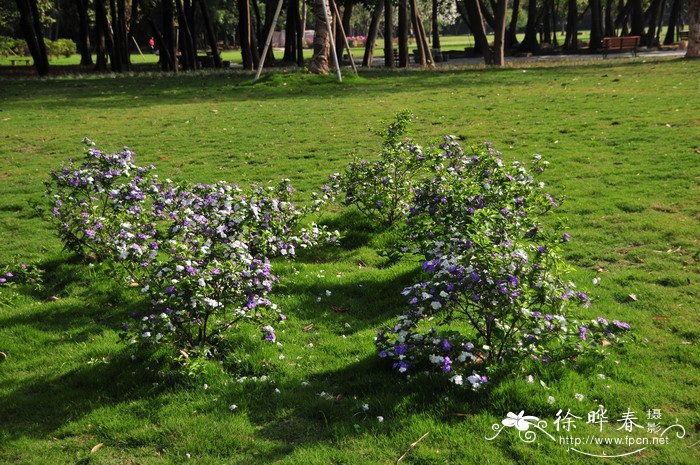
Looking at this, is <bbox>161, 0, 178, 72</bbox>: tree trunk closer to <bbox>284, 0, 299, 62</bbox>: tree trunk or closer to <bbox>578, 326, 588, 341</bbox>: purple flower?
<bbox>284, 0, 299, 62</bbox>: tree trunk

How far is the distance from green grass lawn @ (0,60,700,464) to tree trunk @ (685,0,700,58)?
15.5 metres

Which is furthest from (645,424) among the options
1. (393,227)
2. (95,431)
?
(393,227)

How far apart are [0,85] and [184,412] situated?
25.8 metres

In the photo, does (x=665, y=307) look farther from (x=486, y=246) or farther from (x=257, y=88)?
(x=257, y=88)

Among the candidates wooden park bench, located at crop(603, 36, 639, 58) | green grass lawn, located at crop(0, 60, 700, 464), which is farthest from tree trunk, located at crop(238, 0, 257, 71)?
green grass lawn, located at crop(0, 60, 700, 464)

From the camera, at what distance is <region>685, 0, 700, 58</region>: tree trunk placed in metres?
26.7

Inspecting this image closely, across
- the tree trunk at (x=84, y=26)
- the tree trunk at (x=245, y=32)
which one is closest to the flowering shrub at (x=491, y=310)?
the tree trunk at (x=245, y=32)

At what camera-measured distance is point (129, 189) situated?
22.7 ft

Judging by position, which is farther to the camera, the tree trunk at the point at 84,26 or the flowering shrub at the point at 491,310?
the tree trunk at the point at 84,26

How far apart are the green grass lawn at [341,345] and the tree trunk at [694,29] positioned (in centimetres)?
1548

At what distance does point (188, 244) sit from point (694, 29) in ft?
89.1

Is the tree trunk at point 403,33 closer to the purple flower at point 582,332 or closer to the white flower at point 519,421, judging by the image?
the purple flower at point 582,332

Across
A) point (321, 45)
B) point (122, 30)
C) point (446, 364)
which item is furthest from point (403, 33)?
point (446, 364)

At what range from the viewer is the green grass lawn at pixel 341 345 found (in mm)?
4234
